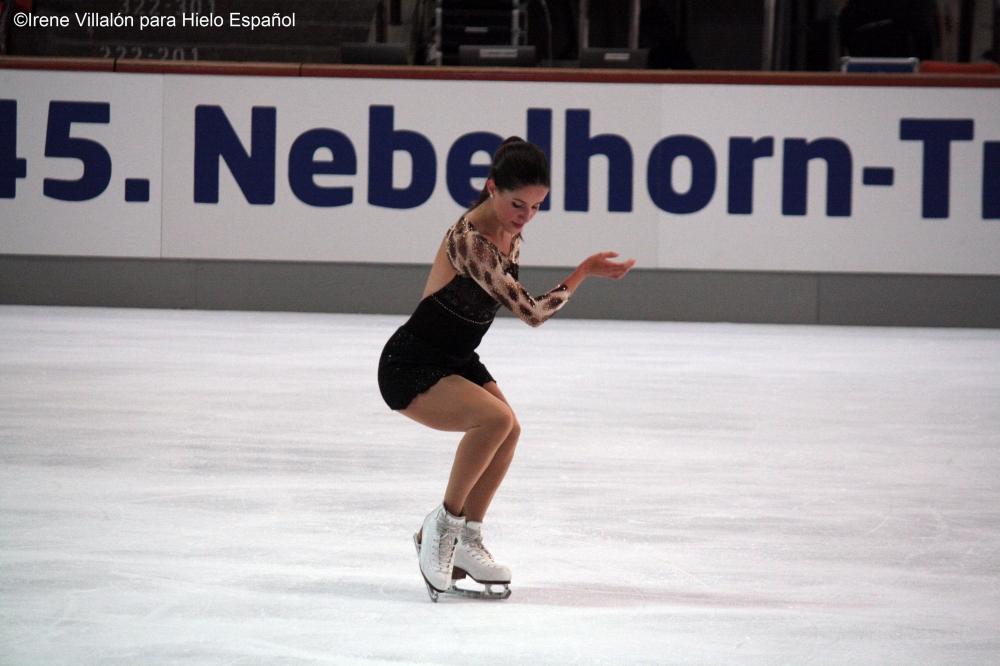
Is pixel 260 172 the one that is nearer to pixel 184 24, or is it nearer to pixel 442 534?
pixel 184 24

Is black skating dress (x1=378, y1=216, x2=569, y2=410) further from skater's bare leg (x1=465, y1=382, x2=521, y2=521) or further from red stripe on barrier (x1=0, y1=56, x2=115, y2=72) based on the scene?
red stripe on barrier (x1=0, y1=56, x2=115, y2=72)

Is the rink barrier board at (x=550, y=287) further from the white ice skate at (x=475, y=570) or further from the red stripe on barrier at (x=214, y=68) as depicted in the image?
the white ice skate at (x=475, y=570)

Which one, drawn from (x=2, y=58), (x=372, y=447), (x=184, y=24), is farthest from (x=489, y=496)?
(x=184, y=24)

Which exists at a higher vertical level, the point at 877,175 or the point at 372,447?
the point at 877,175

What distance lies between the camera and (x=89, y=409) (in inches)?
185

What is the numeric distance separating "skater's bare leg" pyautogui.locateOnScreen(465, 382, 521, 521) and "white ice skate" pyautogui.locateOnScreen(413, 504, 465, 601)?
0.06 metres

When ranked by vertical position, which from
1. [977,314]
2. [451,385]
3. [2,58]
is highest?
[2,58]

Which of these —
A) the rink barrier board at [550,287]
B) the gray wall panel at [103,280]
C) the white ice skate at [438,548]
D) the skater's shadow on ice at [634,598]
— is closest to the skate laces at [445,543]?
the white ice skate at [438,548]

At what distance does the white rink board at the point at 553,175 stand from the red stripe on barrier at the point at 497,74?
0.05 meters

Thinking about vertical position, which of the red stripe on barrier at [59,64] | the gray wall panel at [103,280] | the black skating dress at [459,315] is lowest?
the gray wall panel at [103,280]

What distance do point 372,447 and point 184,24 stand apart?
27.5 feet

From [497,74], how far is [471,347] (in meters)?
6.37

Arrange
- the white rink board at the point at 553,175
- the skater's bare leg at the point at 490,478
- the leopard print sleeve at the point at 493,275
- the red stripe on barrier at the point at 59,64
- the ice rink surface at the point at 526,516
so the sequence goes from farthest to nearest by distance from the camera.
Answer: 1. the red stripe on barrier at the point at 59,64
2. the white rink board at the point at 553,175
3. the skater's bare leg at the point at 490,478
4. the leopard print sleeve at the point at 493,275
5. the ice rink surface at the point at 526,516

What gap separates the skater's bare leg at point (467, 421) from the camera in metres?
2.54
